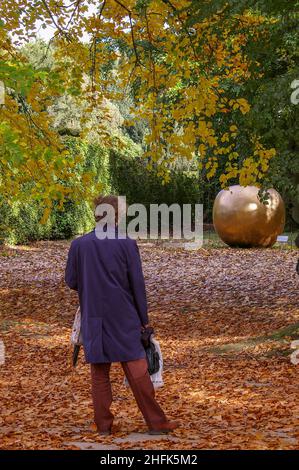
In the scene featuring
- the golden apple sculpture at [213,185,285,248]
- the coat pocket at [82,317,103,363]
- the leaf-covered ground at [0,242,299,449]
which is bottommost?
the leaf-covered ground at [0,242,299,449]

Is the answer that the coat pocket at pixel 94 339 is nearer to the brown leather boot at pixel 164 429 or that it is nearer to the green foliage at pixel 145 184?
the brown leather boot at pixel 164 429

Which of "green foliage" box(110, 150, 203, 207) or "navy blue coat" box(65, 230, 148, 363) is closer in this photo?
"navy blue coat" box(65, 230, 148, 363)

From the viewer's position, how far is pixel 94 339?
203 inches

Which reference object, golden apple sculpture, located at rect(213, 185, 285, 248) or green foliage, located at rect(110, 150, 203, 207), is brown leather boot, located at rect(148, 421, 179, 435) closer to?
golden apple sculpture, located at rect(213, 185, 285, 248)

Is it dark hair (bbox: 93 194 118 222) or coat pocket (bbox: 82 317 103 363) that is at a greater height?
dark hair (bbox: 93 194 118 222)

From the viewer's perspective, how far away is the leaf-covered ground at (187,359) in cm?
558

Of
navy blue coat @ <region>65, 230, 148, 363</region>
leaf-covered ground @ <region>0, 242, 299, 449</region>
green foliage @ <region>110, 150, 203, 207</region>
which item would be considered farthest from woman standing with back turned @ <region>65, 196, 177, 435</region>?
green foliage @ <region>110, 150, 203, 207</region>

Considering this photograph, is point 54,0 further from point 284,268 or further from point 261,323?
point 284,268

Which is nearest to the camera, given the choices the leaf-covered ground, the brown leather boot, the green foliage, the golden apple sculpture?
the brown leather boot

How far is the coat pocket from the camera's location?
16.9 ft

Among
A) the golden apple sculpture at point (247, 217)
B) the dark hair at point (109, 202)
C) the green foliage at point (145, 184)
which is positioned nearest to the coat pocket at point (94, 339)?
the dark hair at point (109, 202)

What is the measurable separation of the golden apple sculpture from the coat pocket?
44.5ft

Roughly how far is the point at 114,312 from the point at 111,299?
0.08 meters

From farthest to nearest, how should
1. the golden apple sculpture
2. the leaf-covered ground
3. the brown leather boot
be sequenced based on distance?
the golden apple sculpture
the leaf-covered ground
the brown leather boot
